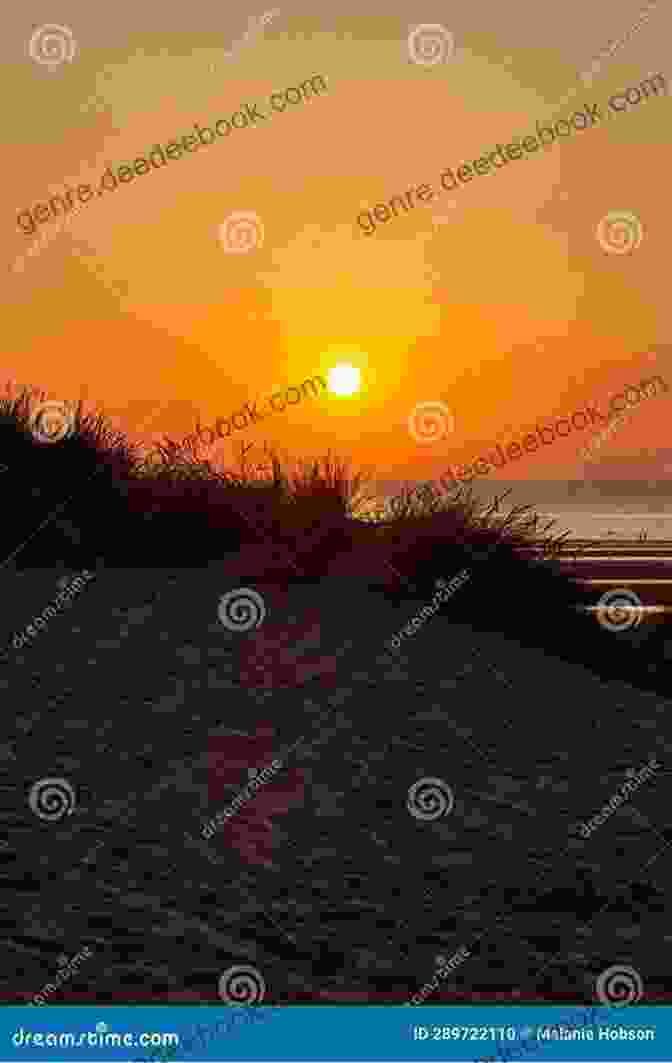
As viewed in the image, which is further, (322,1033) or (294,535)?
(294,535)

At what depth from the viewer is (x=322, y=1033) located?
3.64 m

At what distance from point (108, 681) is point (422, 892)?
318 cm

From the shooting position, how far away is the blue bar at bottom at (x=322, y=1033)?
138 inches

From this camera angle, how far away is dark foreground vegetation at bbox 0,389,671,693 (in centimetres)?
1061

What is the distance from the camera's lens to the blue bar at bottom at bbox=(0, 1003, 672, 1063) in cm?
351

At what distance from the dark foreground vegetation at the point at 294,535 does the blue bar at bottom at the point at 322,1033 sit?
649 centimetres

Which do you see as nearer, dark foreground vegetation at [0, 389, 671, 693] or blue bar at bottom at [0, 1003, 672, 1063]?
blue bar at bottom at [0, 1003, 672, 1063]

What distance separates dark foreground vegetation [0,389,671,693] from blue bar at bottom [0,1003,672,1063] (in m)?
6.49

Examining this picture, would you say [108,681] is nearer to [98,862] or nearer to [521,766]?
[521,766]

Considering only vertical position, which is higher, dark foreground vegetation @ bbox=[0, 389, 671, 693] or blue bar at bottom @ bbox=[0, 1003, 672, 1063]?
dark foreground vegetation @ bbox=[0, 389, 671, 693]

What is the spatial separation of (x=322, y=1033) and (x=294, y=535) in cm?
737

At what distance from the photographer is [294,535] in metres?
10.9

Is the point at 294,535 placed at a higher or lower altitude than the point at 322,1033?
higher

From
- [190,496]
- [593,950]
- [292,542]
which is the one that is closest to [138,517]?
[190,496]
